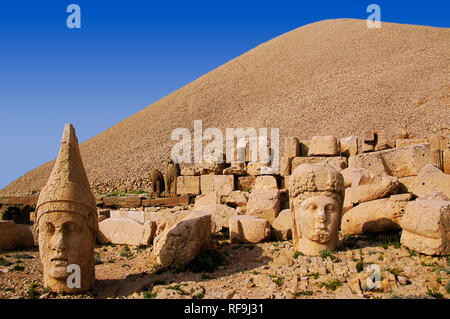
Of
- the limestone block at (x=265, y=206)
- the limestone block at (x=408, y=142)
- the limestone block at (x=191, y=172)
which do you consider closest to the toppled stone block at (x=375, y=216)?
the limestone block at (x=265, y=206)

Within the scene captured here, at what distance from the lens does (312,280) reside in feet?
19.2

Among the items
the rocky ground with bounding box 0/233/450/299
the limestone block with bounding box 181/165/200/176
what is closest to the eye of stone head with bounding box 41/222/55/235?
the rocky ground with bounding box 0/233/450/299

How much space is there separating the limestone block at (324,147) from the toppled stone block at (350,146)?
0.35m

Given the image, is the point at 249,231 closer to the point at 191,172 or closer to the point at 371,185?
the point at 371,185

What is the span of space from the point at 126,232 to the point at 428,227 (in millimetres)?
6131

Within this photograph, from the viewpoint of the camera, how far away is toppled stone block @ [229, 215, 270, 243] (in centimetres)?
830

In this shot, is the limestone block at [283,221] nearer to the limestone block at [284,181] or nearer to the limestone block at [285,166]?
the limestone block at [284,181]

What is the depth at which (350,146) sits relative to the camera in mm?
12148

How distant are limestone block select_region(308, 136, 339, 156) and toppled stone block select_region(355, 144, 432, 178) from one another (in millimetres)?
1820

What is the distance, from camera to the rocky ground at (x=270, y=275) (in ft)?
17.8

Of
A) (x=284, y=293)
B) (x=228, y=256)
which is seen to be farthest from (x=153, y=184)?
(x=284, y=293)

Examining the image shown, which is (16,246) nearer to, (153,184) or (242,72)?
(153,184)

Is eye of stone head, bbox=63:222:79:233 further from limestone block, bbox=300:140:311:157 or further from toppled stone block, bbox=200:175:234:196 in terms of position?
limestone block, bbox=300:140:311:157

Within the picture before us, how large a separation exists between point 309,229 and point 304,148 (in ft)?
19.7
